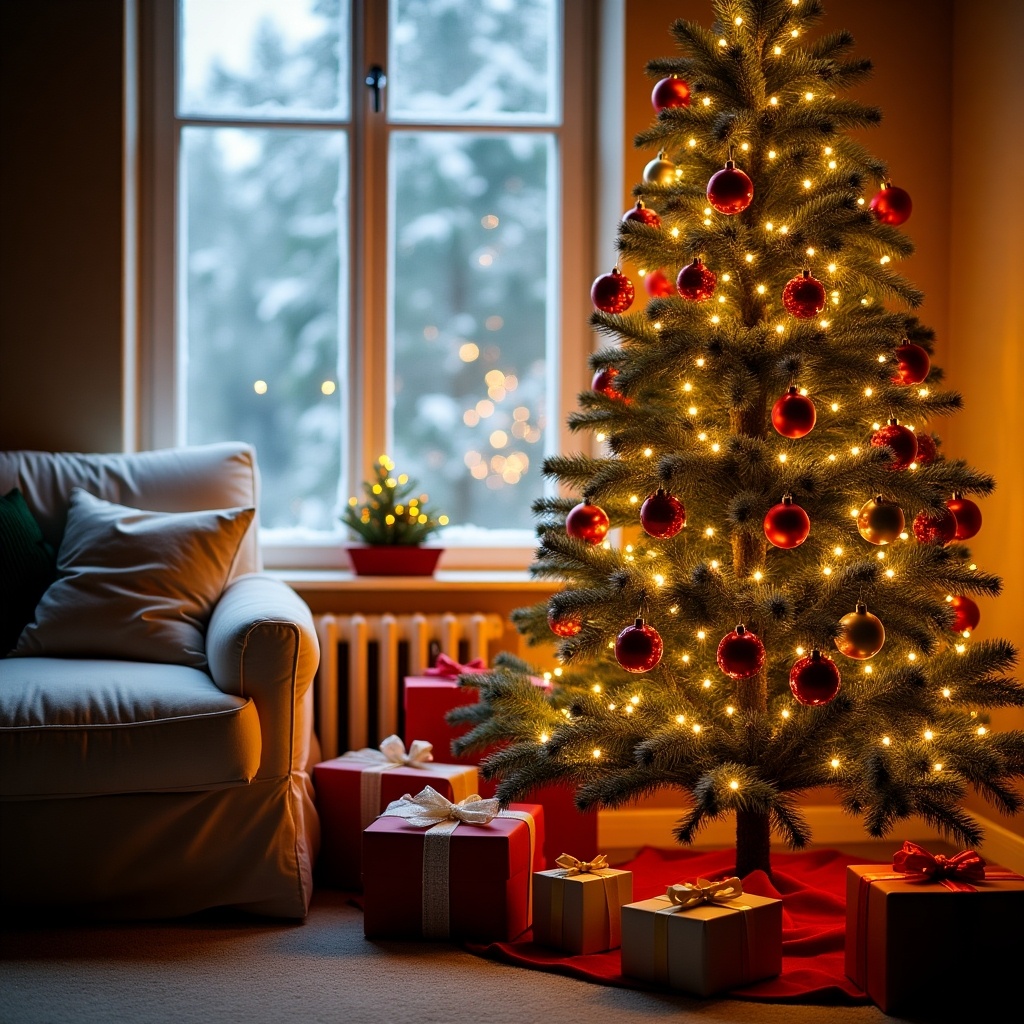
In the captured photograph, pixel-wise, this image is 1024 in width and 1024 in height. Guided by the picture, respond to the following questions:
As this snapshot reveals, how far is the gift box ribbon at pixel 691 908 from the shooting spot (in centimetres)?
196

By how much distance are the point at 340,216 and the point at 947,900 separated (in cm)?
261

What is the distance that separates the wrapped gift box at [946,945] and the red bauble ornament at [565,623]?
2.48ft

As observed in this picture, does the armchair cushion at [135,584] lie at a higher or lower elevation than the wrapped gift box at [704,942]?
higher

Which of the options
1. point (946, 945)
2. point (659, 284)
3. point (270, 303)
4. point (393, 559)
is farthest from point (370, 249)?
point (946, 945)

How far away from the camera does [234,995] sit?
1.94 metres

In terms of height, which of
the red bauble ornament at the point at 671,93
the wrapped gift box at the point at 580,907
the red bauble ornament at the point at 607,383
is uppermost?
the red bauble ornament at the point at 671,93

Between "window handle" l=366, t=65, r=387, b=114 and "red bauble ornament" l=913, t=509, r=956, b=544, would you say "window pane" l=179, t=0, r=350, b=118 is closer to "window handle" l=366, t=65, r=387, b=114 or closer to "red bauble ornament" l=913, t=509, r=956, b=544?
"window handle" l=366, t=65, r=387, b=114

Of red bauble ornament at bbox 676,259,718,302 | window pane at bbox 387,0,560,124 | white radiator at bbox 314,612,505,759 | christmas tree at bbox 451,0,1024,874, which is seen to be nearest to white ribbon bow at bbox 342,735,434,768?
christmas tree at bbox 451,0,1024,874

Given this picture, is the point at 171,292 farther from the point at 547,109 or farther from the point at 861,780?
the point at 861,780

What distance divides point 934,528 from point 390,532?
1.55 m

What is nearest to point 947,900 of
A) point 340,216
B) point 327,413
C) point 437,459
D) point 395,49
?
point 437,459

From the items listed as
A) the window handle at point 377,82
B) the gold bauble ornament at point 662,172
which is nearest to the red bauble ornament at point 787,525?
the gold bauble ornament at point 662,172

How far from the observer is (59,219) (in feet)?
10.7

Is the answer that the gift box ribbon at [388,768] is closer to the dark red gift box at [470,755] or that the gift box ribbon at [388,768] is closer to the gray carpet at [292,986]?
the dark red gift box at [470,755]
